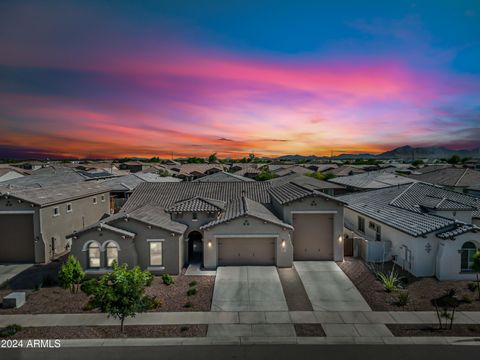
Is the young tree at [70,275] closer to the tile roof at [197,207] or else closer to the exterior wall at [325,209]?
the tile roof at [197,207]

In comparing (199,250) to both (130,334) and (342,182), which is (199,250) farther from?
(342,182)

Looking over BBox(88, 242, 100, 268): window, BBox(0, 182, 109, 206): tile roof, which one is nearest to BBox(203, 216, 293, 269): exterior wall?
BBox(88, 242, 100, 268): window

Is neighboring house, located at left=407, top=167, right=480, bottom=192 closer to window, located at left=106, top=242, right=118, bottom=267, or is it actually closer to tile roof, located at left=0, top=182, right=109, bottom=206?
window, located at left=106, top=242, right=118, bottom=267

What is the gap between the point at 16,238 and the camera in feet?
71.4

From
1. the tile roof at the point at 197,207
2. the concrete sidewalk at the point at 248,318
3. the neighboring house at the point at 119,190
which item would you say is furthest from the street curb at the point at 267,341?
the neighboring house at the point at 119,190

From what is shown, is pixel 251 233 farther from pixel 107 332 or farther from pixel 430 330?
pixel 430 330

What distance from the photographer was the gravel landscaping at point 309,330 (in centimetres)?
1269

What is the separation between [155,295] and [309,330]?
857cm

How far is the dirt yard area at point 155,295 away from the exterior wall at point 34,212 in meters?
4.40

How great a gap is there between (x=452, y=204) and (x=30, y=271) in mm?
32122

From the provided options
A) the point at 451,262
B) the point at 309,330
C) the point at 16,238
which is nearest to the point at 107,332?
the point at 309,330

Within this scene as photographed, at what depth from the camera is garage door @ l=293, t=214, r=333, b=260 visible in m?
22.4

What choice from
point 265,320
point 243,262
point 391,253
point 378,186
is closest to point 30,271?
point 243,262

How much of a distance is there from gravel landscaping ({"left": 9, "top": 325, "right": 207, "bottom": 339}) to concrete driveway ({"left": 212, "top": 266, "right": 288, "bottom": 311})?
231cm
